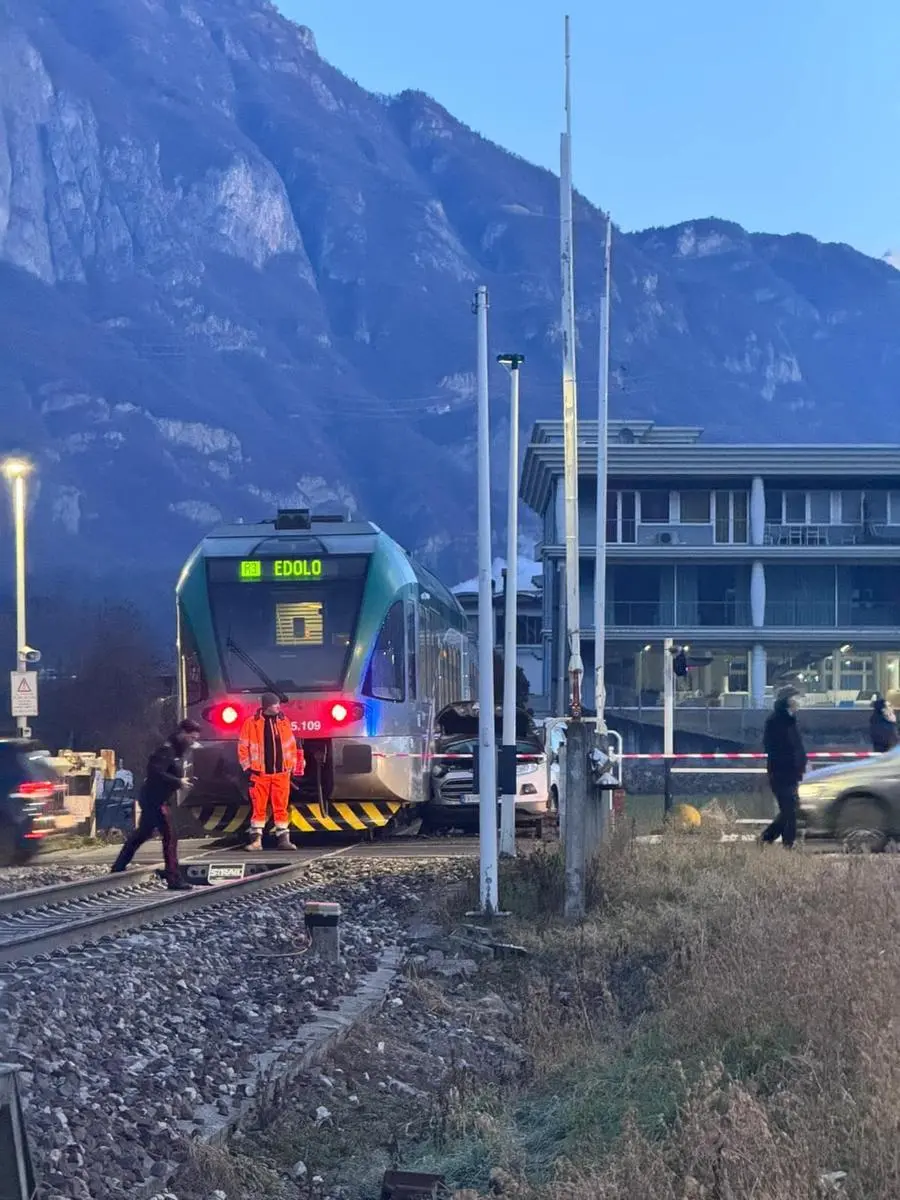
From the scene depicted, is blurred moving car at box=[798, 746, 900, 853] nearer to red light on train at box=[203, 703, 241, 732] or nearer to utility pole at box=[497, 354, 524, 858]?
utility pole at box=[497, 354, 524, 858]

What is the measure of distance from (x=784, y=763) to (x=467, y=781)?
717 centimetres

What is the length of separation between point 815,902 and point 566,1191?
5.92 meters

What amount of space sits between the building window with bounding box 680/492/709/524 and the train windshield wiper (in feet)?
142

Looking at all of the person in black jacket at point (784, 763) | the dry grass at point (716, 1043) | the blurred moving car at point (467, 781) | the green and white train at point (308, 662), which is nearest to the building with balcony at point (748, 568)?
the blurred moving car at point (467, 781)

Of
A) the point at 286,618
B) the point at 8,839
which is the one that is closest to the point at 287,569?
the point at 286,618

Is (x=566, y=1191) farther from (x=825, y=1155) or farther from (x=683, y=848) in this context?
(x=683, y=848)

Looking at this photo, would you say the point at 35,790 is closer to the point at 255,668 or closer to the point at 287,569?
the point at 255,668

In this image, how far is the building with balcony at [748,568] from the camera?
59844 millimetres

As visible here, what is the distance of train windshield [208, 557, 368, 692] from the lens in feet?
64.1

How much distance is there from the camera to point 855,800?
18.5 meters

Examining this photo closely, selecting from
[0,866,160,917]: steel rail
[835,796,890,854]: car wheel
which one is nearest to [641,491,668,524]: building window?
[835,796,890,854]: car wheel

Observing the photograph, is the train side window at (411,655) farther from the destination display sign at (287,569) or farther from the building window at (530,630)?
the building window at (530,630)

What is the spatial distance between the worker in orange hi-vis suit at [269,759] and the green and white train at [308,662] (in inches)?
16.3

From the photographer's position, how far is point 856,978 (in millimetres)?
7438
